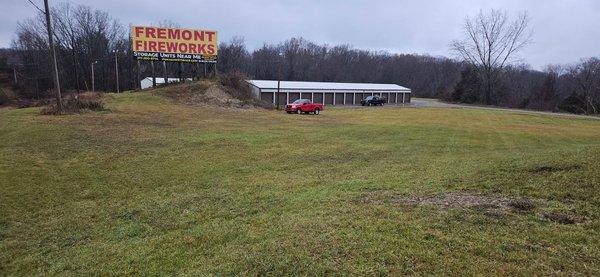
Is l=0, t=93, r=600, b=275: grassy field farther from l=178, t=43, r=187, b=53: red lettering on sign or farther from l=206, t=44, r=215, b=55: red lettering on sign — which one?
l=206, t=44, r=215, b=55: red lettering on sign

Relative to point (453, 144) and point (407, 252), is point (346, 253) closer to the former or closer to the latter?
point (407, 252)

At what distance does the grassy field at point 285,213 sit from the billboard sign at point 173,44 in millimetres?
30629

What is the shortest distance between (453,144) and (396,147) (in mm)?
3152

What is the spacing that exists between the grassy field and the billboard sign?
100 ft

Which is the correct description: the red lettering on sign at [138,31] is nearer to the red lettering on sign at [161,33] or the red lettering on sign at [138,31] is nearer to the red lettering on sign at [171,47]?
the red lettering on sign at [161,33]

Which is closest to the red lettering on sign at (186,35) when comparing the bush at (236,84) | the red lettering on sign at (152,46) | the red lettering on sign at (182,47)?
the red lettering on sign at (182,47)

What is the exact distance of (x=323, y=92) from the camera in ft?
216

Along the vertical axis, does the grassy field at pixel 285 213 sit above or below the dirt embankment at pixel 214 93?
below

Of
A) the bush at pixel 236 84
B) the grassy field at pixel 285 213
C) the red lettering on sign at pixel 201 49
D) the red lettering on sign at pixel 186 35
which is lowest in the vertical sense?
the grassy field at pixel 285 213

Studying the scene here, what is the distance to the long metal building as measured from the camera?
2384 inches

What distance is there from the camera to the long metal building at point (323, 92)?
199 feet

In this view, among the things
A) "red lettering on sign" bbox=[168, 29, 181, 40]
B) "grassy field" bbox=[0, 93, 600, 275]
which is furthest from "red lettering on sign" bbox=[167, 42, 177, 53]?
"grassy field" bbox=[0, 93, 600, 275]

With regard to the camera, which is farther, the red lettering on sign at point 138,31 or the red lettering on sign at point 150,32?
the red lettering on sign at point 150,32

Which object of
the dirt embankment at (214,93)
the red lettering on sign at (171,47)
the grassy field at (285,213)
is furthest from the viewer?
the red lettering on sign at (171,47)
